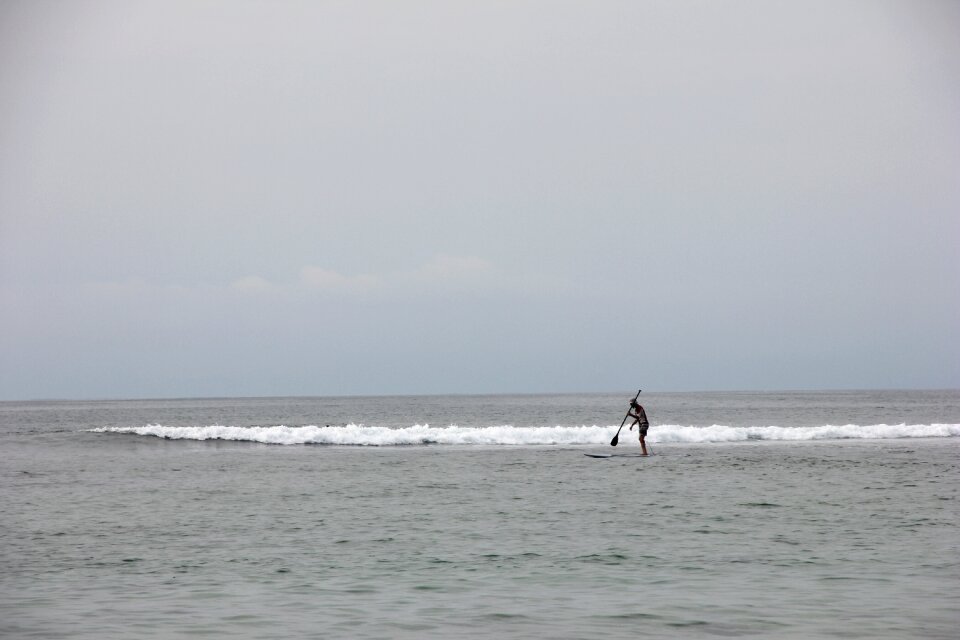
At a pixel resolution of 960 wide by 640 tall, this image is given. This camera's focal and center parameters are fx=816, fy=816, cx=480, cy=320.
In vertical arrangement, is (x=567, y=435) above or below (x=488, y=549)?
above

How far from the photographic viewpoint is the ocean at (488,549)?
10.4 m

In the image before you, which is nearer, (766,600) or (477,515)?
(766,600)

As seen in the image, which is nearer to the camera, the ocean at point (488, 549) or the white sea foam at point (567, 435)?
the ocean at point (488, 549)

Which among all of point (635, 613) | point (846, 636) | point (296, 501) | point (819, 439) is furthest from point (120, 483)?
point (819, 439)

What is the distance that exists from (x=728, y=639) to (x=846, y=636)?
1434 millimetres

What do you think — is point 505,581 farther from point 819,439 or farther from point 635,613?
point 819,439

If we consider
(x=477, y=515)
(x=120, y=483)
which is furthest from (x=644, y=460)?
(x=120, y=483)

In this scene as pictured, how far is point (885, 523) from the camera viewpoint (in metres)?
16.9

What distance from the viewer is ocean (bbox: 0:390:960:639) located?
10.4 meters

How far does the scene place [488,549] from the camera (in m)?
14.8

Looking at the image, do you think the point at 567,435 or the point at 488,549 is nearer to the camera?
the point at 488,549

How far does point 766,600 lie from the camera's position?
1109 centimetres

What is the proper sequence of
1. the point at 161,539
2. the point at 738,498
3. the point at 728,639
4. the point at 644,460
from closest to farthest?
the point at 728,639 < the point at 161,539 < the point at 738,498 < the point at 644,460

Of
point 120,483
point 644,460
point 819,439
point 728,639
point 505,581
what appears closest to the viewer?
point 728,639
